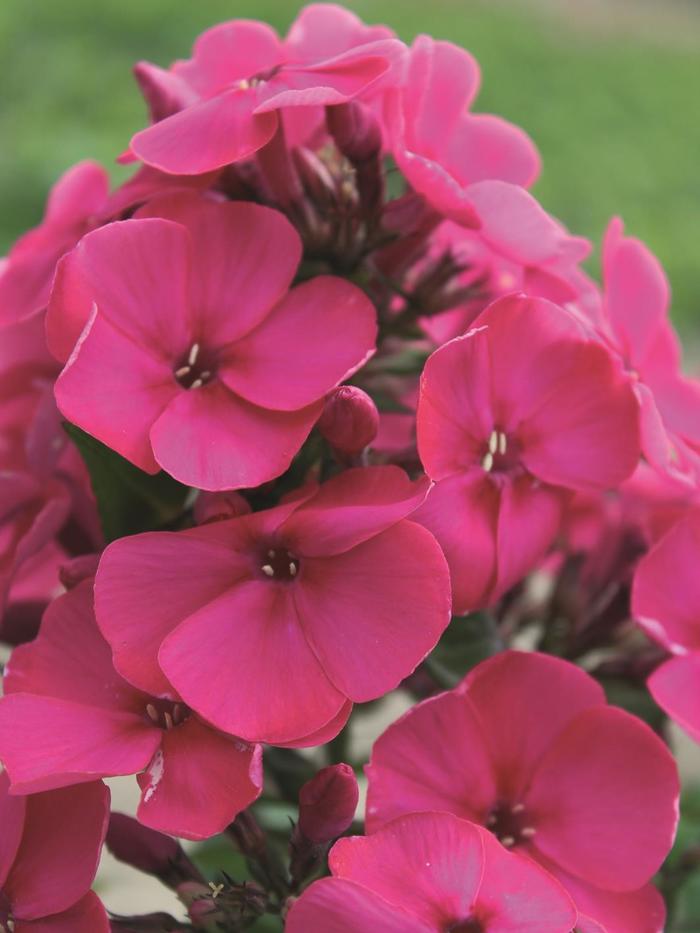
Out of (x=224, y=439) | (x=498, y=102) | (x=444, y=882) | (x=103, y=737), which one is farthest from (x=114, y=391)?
(x=498, y=102)

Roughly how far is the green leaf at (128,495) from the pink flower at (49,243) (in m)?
0.09

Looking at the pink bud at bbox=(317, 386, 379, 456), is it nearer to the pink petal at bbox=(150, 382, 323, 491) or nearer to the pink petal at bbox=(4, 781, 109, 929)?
the pink petal at bbox=(150, 382, 323, 491)

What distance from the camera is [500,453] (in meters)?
0.61

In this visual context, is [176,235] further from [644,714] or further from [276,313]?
[644,714]

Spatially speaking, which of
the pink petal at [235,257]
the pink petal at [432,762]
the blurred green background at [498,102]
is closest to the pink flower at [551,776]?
the pink petal at [432,762]

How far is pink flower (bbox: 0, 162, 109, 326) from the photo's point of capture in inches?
26.5

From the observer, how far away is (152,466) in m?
0.55

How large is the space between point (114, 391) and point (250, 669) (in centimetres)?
14

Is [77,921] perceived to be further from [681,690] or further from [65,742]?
[681,690]

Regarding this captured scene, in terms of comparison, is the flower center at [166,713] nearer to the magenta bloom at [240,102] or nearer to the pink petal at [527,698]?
the pink petal at [527,698]

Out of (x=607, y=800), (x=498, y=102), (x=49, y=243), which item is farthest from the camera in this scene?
(x=498, y=102)

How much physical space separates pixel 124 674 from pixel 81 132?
2760mm

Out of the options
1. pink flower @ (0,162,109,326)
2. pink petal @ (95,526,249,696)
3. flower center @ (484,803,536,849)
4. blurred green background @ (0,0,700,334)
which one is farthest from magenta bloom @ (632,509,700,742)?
blurred green background @ (0,0,700,334)

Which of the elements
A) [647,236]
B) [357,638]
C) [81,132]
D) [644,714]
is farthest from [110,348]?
[647,236]
